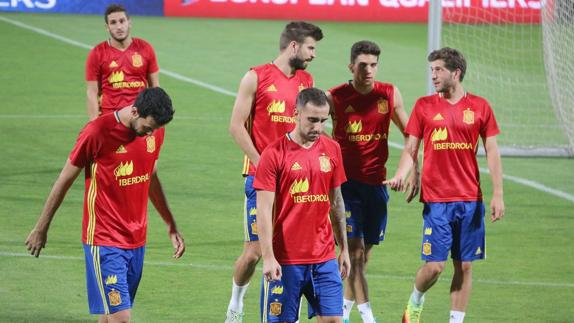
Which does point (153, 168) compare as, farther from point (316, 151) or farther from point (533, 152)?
point (533, 152)

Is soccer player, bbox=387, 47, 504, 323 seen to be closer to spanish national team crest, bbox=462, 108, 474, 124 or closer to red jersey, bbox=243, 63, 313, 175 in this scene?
spanish national team crest, bbox=462, 108, 474, 124

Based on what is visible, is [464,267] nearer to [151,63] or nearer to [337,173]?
[337,173]

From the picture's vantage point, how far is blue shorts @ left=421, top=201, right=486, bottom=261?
9297 millimetres

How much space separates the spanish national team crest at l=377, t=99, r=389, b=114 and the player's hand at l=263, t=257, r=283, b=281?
2.43 meters

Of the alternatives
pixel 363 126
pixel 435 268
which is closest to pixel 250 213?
pixel 363 126

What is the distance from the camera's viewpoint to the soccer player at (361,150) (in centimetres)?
965

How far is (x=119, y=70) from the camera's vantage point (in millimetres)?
13297

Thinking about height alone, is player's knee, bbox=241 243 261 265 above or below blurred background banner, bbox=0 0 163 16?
below

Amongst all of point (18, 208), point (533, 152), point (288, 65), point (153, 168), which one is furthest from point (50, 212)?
point (533, 152)

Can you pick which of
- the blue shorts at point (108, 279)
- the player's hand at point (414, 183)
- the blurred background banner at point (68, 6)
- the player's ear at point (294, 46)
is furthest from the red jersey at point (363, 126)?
the blurred background banner at point (68, 6)

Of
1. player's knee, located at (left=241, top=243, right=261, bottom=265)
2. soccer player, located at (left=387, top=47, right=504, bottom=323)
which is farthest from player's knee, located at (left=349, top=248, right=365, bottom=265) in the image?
player's knee, located at (left=241, top=243, right=261, bottom=265)

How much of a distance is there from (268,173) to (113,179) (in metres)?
0.99

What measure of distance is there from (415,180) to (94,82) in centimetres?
489

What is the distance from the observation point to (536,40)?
2900cm
